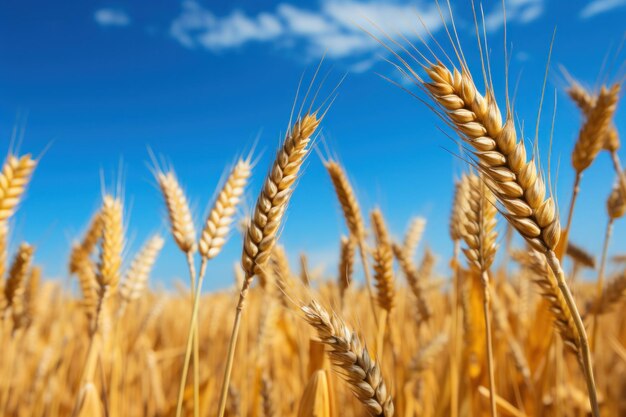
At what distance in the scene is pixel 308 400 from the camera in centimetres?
116

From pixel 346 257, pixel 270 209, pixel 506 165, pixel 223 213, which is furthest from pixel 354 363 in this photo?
pixel 346 257

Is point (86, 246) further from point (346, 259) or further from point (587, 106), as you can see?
point (587, 106)

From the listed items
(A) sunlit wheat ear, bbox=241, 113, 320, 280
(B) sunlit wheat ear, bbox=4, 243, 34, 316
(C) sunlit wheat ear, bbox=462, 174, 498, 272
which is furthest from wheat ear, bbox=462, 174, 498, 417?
(B) sunlit wheat ear, bbox=4, 243, 34, 316

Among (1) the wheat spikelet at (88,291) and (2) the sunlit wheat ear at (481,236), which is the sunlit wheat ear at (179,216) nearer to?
(1) the wheat spikelet at (88,291)

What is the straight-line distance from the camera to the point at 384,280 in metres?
1.62

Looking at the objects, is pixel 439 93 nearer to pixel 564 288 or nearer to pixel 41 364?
pixel 564 288

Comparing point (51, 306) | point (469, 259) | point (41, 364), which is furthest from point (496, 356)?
point (51, 306)

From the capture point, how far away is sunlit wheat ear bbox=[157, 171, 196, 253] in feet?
4.52

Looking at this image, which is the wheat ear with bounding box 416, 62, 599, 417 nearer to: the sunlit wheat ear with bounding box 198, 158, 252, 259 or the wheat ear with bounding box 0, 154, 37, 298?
the sunlit wheat ear with bounding box 198, 158, 252, 259

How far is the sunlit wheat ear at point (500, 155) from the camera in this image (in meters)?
0.79

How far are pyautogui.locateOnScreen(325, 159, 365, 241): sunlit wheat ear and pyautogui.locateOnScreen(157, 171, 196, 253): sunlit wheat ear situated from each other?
69 centimetres

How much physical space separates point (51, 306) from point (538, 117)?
619 centimetres

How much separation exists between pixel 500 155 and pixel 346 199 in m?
1.21

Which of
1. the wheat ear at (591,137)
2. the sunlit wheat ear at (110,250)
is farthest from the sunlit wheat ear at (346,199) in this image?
the sunlit wheat ear at (110,250)
